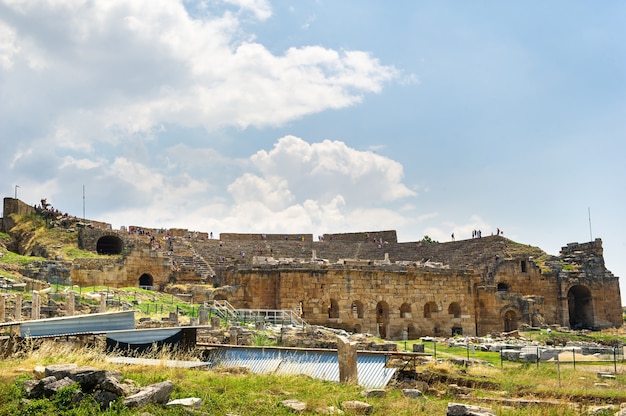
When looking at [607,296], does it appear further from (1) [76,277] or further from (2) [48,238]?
(2) [48,238]

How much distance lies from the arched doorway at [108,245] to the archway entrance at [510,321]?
2553cm

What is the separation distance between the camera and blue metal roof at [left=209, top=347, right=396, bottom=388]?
1439 cm

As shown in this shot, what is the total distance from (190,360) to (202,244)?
103ft

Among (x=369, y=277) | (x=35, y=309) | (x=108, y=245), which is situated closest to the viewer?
(x=35, y=309)

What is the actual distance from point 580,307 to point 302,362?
3248cm

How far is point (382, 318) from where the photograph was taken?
32.1 meters

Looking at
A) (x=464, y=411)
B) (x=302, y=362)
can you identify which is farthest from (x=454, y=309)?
(x=464, y=411)

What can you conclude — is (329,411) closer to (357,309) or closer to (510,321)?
(357,309)

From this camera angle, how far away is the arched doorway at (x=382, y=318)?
3172 centimetres

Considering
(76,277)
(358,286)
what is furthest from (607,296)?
(76,277)

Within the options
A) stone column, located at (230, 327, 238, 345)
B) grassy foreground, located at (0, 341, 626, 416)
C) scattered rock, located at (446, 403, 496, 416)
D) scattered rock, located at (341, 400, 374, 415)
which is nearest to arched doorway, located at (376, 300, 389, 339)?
stone column, located at (230, 327, 238, 345)

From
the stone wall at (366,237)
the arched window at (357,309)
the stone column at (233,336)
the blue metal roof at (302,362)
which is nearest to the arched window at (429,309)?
the arched window at (357,309)

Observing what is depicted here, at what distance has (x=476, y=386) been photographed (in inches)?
572

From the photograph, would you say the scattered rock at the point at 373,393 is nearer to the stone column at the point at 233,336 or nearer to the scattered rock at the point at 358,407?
the scattered rock at the point at 358,407
